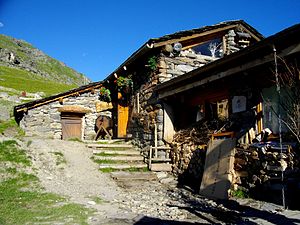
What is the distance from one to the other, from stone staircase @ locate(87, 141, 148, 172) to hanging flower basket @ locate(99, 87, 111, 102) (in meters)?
4.47

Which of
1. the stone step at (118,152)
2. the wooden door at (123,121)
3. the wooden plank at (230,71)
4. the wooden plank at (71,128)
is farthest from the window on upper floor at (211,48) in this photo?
the wooden plank at (71,128)

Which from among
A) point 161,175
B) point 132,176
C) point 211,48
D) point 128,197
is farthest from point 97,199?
point 211,48

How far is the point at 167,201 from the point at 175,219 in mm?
1457

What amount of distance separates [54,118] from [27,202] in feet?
31.2

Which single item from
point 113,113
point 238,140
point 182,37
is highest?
point 182,37

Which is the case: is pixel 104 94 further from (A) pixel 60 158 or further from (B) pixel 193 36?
(A) pixel 60 158

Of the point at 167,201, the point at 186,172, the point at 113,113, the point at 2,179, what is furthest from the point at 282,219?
the point at 113,113

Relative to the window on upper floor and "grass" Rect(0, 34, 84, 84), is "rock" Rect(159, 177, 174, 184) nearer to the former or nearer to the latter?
the window on upper floor

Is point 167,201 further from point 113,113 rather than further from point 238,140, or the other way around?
point 113,113

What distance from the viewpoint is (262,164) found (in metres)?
5.92

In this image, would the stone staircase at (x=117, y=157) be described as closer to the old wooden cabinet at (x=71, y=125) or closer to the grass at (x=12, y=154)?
the grass at (x=12, y=154)

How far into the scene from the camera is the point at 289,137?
5848 millimetres

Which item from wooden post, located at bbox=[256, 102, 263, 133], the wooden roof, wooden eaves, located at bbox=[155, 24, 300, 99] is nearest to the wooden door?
the wooden roof

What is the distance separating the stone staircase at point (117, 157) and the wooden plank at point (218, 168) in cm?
308
